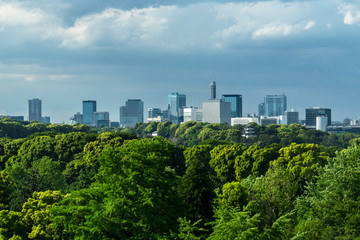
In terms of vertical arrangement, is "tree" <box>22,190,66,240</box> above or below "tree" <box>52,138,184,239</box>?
below

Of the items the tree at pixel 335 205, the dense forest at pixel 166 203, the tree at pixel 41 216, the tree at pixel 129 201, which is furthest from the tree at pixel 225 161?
the tree at pixel 129 201

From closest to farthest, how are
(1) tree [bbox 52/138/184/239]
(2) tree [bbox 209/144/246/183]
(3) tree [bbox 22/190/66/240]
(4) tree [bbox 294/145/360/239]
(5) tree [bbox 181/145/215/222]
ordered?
(1) tree [bbox 52/138/184/239], (4) tree [bbox 294/145/360/239], (5) tree [bbox 181/145/215/222], (3) tree [bbox 22/190/66/240], (2) tree [bbox 209/144/246/183]

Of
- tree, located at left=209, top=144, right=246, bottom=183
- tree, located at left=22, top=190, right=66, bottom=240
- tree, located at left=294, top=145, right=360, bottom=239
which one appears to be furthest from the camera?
tree, located at left=209, top=144, right=246, bottom=183

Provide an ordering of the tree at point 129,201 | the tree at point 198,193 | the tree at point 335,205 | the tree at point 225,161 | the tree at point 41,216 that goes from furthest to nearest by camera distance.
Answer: the tree at point 225,161 < the tree at point 41,216 < the tree at point 198,193 < the tree at point 335,205 < the tree at point 129,201

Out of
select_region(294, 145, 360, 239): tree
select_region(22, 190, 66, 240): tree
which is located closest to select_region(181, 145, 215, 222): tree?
select_region(294, 145, 360, 239): tree

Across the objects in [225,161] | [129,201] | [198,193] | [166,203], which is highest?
[129,201]

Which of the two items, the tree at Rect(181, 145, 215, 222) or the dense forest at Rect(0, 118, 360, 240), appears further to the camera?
the tree at Rect(181, 145, 215, 222)

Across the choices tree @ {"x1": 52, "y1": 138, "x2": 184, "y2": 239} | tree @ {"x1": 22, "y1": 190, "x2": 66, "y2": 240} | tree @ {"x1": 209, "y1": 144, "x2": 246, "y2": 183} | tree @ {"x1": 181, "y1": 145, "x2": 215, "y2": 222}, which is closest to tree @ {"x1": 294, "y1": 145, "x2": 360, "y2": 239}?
tree @ {"x1": 181, "y1": 145, "x2": 215, "y2": 222}

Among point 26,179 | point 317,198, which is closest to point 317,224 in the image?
point 317,198

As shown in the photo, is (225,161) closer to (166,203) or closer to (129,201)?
(166,203)

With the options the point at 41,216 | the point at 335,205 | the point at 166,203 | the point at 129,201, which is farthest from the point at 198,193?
the point at 41,216

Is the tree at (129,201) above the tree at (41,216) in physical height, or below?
above

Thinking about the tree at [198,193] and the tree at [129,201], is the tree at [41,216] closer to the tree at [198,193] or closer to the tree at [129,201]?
the tree at [129,201]

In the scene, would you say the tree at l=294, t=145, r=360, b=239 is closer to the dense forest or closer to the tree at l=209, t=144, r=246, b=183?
the dense forest
